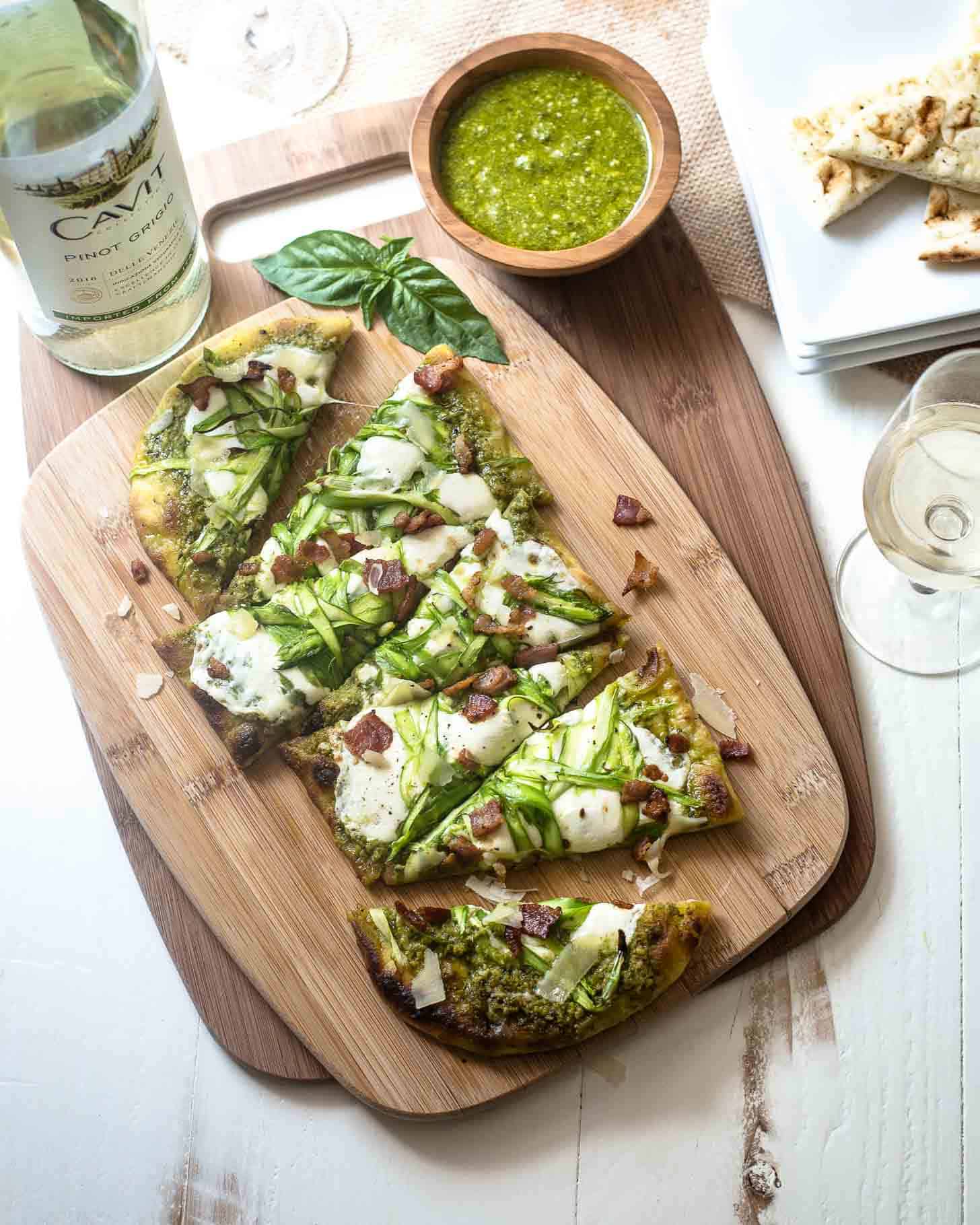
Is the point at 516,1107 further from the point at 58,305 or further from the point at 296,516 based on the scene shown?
the point at 58,305

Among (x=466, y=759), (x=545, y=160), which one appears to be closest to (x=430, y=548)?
(x=466, y=759)

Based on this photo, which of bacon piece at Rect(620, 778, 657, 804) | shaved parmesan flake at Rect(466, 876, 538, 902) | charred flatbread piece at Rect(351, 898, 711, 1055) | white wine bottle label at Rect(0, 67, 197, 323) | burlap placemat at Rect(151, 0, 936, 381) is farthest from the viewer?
burlap placemat at Rect(151, 0, 936, 381)

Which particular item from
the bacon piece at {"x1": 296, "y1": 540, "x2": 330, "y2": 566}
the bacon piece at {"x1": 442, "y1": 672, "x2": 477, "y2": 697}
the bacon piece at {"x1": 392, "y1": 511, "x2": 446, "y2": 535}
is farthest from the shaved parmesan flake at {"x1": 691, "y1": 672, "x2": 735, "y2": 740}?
the bacon piece at {"x1": 296, "y1": 540, "x2": 330, "y2": 566}

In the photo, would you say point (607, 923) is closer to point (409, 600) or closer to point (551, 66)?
point (409, 600)

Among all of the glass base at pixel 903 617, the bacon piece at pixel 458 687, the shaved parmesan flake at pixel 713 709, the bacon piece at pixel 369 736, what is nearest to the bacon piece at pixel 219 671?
the bacon piece at pixel 369 736

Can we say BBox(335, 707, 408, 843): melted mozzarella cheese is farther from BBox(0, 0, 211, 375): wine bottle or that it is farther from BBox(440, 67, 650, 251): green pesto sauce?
BBox(440, 67, 650, 251): green pesto sauce

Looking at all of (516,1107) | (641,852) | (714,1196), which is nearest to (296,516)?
(641,852)

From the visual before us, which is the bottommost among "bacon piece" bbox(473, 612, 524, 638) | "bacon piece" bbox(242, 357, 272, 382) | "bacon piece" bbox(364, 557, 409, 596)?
"bacon piece" bbox(473, 612, 524, 638)
